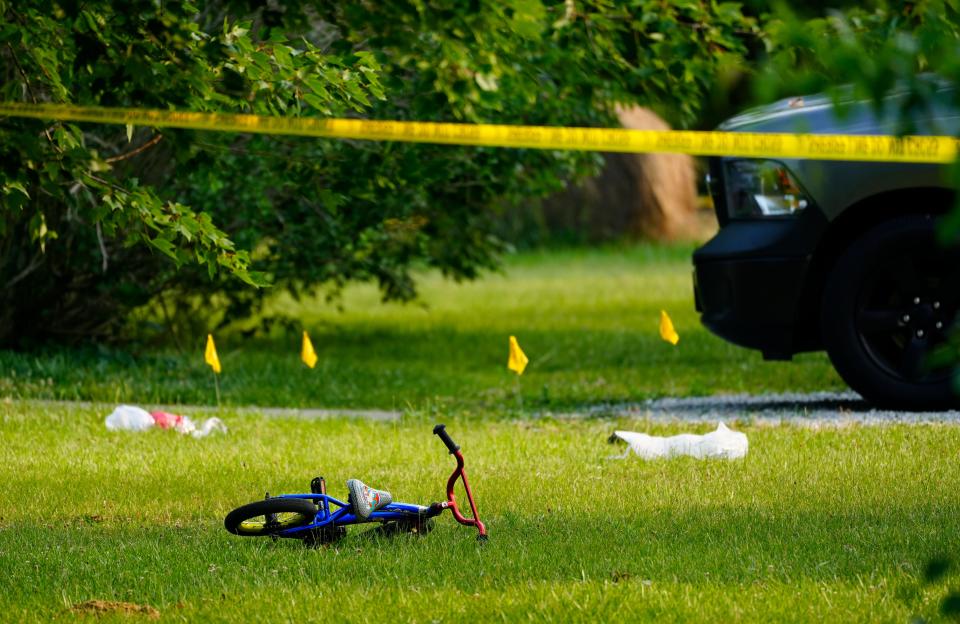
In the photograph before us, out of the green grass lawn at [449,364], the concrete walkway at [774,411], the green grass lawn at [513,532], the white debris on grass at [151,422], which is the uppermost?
the green grass lawn at [513,532]

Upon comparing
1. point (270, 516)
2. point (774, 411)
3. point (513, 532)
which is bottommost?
point (774, 411)

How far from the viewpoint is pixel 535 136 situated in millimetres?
5672

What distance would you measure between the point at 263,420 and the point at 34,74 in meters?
3.01

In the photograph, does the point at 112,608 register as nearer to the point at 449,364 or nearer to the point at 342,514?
the point at 342,514

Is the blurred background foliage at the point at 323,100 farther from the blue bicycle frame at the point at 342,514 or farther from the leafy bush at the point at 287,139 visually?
the blue bicycle frame at the point at 342,514

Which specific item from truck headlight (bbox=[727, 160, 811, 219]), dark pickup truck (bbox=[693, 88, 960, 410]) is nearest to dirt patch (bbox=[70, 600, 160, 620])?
dark pickup truck (bbox=[693, 88, 960, 410])

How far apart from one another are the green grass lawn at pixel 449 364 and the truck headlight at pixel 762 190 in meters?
2.11

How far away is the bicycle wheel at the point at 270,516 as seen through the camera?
5117 millimetres

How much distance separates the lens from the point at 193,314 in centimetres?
1358

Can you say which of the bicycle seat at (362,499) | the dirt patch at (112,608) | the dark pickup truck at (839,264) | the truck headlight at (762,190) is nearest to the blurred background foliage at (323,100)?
the truck headlight at (762,190)

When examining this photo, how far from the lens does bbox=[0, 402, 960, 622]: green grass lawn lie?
4.41 meters

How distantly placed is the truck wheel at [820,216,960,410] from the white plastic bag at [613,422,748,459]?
131 cm

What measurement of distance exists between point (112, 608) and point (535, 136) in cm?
234

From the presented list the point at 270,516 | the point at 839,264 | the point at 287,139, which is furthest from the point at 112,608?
the point at 287,139
